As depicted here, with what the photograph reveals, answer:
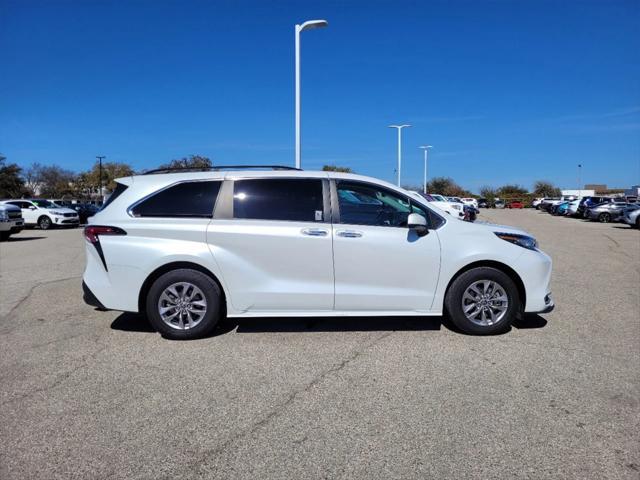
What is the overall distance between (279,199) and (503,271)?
260cm

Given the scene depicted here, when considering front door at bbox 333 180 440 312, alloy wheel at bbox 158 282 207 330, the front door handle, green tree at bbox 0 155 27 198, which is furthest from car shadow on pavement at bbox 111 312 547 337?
green tree at bbox 0 155 27 198

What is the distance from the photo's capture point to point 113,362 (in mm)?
4793

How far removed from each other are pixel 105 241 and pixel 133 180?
0.79 meters

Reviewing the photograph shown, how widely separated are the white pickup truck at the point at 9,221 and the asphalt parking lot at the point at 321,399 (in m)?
15.5

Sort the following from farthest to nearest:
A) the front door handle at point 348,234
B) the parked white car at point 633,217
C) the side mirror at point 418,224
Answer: the parked white car at point 633,217
the front door handle at point 348,234
the side mirror at point 418,224

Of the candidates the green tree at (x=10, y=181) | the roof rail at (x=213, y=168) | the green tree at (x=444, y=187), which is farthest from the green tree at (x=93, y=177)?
the roof rail at (x=213, y=168)

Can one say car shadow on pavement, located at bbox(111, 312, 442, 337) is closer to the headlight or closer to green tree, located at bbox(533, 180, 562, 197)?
the headlight

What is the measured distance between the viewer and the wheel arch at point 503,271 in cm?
550

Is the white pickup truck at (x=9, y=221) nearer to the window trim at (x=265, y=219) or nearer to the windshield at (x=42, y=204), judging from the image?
the windshield at (x=42, y=204)

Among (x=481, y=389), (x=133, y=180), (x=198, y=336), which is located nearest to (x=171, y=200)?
(x=133, y=180)

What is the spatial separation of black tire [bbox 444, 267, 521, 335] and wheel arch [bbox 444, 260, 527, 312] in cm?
4

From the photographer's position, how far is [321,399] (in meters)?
3.93

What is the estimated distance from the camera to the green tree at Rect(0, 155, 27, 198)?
7312cm

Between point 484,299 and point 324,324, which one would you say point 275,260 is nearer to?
point 324,324
